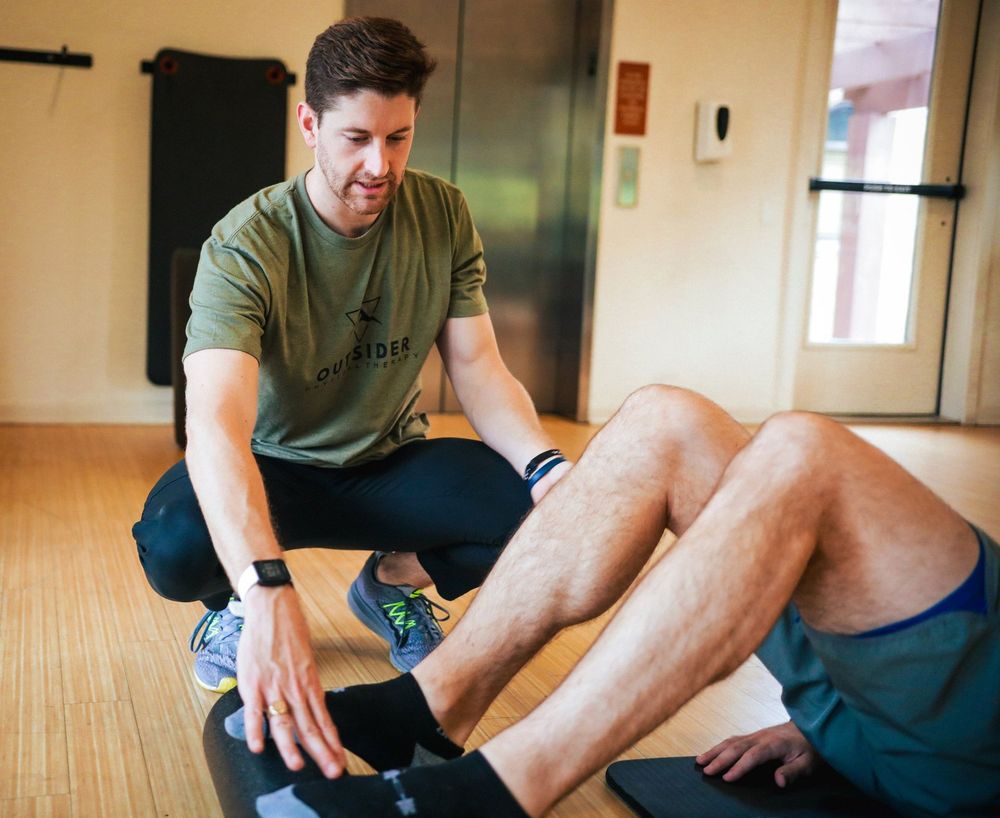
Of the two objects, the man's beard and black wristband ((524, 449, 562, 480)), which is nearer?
the man's beard

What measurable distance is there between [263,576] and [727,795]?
2.11 feet

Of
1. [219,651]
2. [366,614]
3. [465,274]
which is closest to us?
[219,651]

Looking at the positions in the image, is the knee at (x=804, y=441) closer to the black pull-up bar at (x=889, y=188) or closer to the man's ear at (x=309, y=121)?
the man's ear at (x=309, y=121)

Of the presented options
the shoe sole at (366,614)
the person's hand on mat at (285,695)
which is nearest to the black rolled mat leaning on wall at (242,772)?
the person's hand on mat at (285,695)

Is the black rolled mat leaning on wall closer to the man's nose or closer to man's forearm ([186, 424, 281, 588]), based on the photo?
man's forearm ([186, 424, 281, 588])

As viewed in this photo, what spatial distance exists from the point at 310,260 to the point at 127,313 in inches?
116

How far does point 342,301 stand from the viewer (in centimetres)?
175

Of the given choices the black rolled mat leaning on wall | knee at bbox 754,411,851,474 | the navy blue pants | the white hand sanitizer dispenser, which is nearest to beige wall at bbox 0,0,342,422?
the white hand sanitizer dispenser

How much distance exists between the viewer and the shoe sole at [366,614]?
1.98m

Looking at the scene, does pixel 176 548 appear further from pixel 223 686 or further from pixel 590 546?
pixel 590 546

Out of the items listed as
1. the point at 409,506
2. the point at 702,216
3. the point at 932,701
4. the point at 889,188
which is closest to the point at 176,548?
the point at 409,506

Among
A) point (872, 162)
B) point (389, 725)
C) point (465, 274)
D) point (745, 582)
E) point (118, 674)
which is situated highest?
point (872, 162)

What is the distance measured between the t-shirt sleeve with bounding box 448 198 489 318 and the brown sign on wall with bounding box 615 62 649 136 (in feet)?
10.2

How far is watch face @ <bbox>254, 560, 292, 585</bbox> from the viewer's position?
1.17 m
